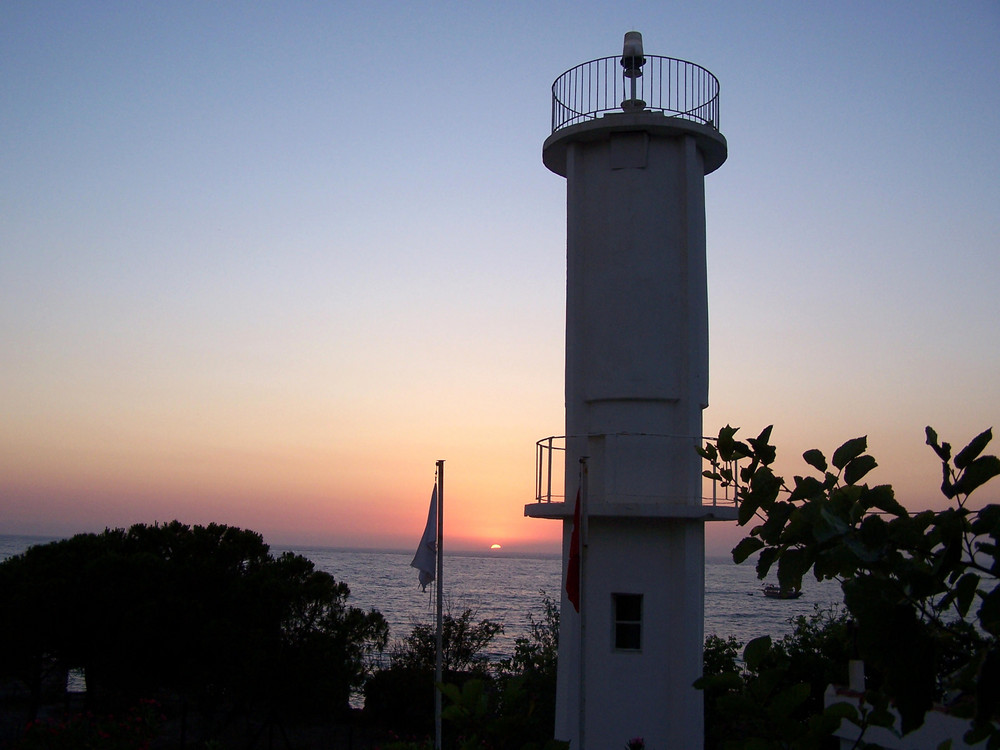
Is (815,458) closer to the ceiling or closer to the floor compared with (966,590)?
closer to the ceiling

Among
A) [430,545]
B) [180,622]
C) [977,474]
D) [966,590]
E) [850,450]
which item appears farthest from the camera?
[180,622]

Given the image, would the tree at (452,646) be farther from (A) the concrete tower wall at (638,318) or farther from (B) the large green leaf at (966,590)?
(B) the large green leaf at (966,590)

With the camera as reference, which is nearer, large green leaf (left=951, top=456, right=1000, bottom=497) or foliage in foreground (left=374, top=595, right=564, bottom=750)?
large green leaf (left=951, top=456, right=1000, bottom=497)

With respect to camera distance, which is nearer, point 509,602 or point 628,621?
point 628,621

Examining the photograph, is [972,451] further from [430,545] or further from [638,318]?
[430,545]

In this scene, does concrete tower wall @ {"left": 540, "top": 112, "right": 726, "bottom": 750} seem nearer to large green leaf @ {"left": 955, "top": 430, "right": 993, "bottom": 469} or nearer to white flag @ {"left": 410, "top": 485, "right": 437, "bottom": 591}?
white flag @ {"left": 410, "top": 485, "right": 437, "bottom": 591}

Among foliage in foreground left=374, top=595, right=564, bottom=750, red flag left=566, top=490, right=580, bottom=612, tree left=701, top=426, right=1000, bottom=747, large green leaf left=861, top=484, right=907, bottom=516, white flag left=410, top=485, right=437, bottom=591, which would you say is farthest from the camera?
foliage in foreground left=374, top=595, right=564, bottom=750

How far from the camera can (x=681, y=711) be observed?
1363 centimetres

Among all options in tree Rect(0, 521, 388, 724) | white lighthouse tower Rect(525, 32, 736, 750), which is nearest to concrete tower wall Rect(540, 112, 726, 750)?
white lighthouse tower Rect(525, 32, 736, 750)

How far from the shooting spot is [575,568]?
1288 cm

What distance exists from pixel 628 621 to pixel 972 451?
11.9 meters

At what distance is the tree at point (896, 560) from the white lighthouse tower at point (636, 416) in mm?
9577

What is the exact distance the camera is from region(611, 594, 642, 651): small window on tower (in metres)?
14.2

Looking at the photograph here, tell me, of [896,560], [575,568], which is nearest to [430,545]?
[575,568]
